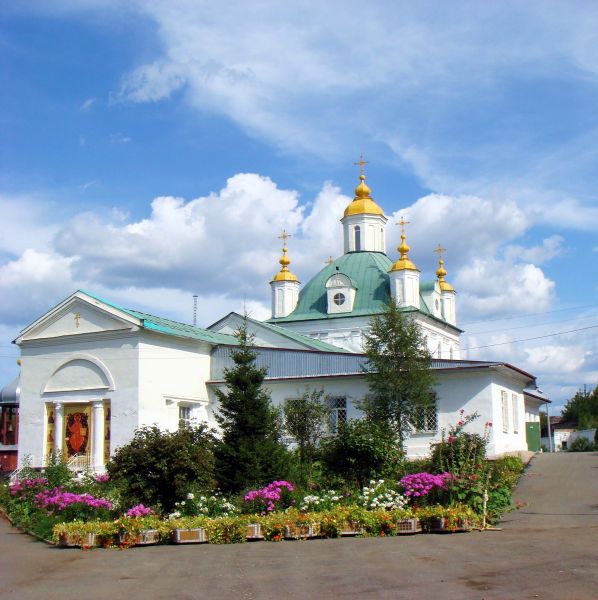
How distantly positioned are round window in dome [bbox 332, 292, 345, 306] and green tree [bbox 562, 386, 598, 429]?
27.6 m

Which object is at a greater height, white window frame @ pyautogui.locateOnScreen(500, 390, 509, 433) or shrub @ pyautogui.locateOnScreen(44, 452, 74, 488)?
white window frame @ pyautogui.locateOnScreen(500, 390, 509, 433)

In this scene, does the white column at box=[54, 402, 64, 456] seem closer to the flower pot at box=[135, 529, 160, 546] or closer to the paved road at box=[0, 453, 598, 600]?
the paved road at box=[0, 453, 598, 600]

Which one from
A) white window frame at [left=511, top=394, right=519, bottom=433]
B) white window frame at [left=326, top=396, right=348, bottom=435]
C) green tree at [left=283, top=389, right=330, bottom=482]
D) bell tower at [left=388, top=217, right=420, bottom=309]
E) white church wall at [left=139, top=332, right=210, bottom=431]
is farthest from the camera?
bell tower at [left=388, top=217, right=420, bottom=309]

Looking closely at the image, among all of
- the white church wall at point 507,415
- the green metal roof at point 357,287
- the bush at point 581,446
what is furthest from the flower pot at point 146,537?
the bush at point 581,446

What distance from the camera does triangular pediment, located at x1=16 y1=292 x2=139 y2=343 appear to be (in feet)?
88.3

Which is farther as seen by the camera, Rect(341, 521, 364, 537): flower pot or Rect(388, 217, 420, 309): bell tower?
Rect(388, 217, 420, 309): bell tower

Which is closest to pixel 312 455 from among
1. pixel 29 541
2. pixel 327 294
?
pixel 29 541

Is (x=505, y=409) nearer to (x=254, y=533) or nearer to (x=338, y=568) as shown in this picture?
(x=254, y=533)

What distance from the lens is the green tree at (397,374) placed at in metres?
24.0

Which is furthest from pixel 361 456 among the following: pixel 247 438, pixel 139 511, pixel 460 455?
pixel 139 511

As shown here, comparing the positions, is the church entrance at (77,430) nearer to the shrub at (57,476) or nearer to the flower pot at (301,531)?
the shrub at (57,476)

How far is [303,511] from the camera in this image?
52.8 ft

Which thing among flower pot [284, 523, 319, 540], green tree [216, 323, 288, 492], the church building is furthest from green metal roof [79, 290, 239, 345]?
flower pot [284, 523, 319, 540]

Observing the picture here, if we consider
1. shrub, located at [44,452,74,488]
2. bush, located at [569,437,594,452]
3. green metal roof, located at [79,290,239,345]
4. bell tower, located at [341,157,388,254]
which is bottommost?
shrub, located at [44,452,74,488]
